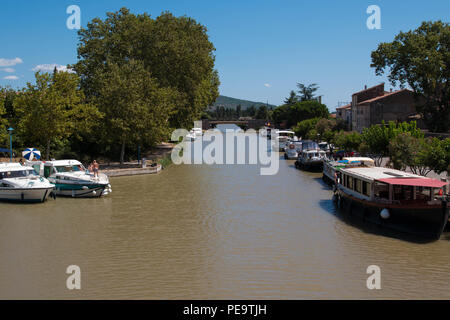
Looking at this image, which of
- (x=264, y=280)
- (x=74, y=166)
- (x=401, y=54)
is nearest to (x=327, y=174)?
(x=74, y=166)

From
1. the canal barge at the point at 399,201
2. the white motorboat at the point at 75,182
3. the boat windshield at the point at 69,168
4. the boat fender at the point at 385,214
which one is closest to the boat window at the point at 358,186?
the canal barge at the point at 399,201

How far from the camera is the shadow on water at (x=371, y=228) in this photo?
1791 centimetres

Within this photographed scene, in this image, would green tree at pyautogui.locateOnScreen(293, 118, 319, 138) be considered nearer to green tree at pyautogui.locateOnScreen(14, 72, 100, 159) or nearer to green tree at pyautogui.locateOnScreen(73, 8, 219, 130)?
green tree at pyautogui.locateOnScreen(73, 8, 219, 130)

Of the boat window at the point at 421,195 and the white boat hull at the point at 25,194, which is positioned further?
the white boat hull at the point at 25,194

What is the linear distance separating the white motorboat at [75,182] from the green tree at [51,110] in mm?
8634

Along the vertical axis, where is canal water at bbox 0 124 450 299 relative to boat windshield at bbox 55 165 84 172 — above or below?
below

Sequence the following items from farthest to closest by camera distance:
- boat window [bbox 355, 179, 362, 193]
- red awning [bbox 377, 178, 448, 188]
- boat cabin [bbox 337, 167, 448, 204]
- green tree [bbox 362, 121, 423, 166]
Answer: green tree [bbox 362, 121, 423, 166], boat window [bbox 355, 179, 362, 193], boat cabin [bbox 337, 167, 448, 204], red awning [bbox 377, 178, 448, 188]

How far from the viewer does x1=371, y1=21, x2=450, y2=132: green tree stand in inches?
1982

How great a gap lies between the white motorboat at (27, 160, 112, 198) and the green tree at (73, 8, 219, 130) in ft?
54.3

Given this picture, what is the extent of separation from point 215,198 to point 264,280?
45.9 feet

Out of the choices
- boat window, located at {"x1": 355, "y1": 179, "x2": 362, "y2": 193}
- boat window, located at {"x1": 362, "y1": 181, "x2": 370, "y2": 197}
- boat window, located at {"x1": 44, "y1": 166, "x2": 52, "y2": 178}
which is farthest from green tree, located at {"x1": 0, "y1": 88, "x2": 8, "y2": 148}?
boat window, located at {"x1": 362, "y1": 181, "x2": 370, "y2": 197}

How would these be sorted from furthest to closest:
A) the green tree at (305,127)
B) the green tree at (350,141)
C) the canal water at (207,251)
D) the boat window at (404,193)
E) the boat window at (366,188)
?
the green tree at (305,127) < the green tree at (350,141) < the boat window at (366,188) < the boat window at (404,193) < the canal water at (207,251)

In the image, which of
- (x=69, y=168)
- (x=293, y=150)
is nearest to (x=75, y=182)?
(x=69, y=168)

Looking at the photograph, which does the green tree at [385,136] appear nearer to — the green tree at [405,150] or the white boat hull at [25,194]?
the green tree at [405,150]
